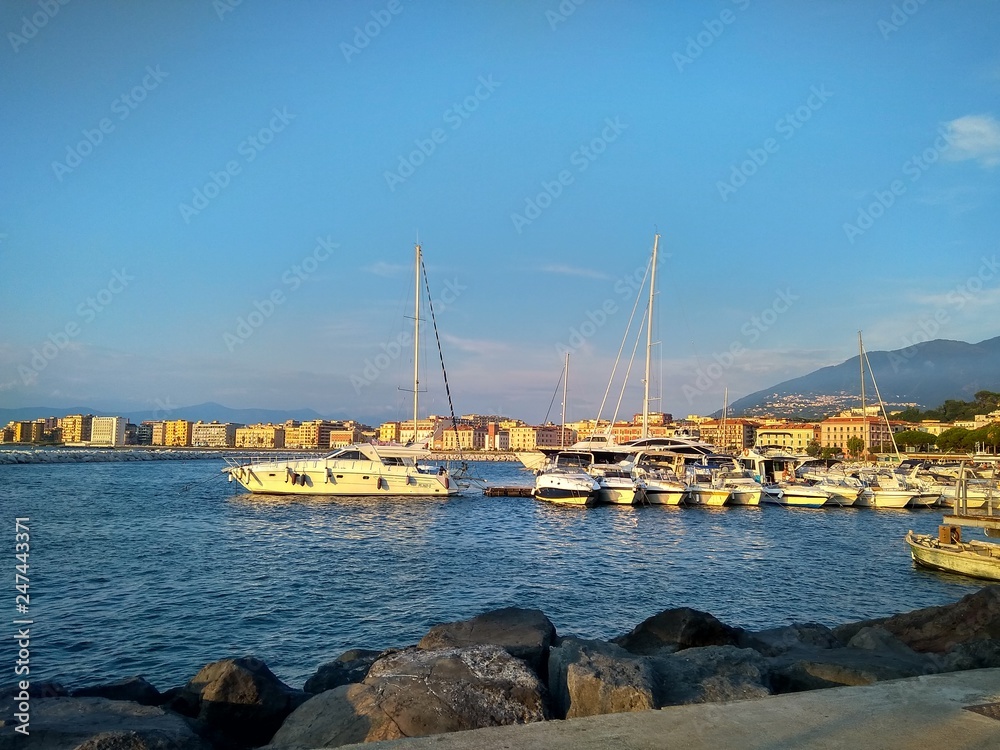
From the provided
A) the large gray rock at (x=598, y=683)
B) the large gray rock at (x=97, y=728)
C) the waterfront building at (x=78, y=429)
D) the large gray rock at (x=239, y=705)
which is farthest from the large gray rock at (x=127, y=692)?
the waterfront building at (x=78, y=429)

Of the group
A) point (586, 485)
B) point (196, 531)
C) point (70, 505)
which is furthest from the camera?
point (586, 485)

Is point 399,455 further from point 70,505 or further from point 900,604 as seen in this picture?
point 900,604

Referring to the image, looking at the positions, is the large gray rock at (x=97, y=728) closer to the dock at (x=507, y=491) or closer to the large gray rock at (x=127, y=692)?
the large gray rock at (x=127, y=692)

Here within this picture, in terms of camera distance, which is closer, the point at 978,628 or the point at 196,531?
the point at 978,628

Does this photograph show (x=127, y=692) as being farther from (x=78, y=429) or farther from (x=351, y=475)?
(x=78, y=429)

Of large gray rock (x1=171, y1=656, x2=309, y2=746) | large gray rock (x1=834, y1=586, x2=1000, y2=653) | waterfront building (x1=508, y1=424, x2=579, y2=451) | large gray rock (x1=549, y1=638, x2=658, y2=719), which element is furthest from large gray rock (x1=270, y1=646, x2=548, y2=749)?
waterfront building (x1=508, y1=424, x2=579, y2=451)

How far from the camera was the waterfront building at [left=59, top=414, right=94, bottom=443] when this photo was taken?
184000 millimetres

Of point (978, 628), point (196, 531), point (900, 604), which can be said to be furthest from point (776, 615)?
point (196, 531)

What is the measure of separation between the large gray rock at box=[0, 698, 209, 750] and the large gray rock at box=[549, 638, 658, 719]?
267cm

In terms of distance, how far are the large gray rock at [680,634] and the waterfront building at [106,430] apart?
19680 centimetres

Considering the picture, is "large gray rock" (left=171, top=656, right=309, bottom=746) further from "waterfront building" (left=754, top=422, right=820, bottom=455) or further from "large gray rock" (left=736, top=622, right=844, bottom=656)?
"waterfront building" (left=754, top=422, right=820, bottom=455)

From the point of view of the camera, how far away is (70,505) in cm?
3656

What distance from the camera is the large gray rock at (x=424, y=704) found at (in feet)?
16.7

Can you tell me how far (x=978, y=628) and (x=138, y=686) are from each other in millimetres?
9715
